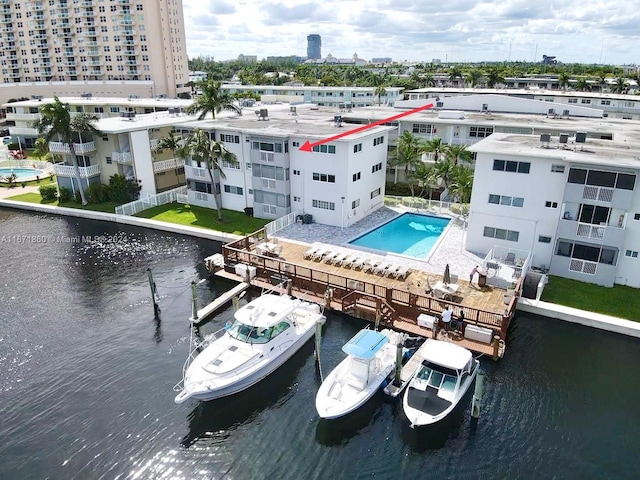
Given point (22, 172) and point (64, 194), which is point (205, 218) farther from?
point (22, 172)

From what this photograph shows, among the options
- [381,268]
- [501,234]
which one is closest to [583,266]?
[501,234]

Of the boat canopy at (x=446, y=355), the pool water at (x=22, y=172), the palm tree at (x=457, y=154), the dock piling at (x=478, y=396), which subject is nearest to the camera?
the dock piling at (x=478, y=396)

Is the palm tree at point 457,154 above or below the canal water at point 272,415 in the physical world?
above

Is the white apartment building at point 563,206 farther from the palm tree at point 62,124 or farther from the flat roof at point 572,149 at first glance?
the palm tree at point 62,124

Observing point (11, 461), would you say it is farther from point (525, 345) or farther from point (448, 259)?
point (448, 259)

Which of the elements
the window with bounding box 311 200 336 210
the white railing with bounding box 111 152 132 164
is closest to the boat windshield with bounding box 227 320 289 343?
the window with bounding box 311 200 336 210

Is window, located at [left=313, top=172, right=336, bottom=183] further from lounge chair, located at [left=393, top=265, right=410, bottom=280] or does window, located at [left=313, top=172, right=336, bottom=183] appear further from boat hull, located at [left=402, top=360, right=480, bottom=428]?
boat hull, located at [left=402, top=360, right=480, bottom=428]

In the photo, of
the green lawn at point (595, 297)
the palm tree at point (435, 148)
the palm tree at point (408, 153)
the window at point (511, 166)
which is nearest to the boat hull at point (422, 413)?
the green lawn at point (595, 297)
